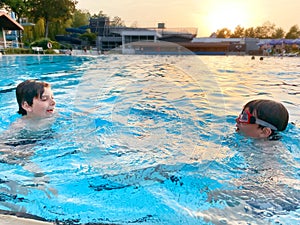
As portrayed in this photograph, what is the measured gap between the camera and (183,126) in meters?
3.43

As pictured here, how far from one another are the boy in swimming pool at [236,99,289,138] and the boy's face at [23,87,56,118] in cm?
221

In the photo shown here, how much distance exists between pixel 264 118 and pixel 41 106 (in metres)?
2.45

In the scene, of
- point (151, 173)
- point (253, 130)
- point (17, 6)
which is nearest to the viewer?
point (151, 173)

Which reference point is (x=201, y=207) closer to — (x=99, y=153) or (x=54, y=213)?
(x=54, y=213)

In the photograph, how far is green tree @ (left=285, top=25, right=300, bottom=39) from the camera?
59.9 meters

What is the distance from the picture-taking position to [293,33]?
60.8 m

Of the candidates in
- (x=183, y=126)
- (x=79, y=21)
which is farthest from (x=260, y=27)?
(x=183, y=126)

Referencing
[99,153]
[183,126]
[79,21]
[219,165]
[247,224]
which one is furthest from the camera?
[79,21]

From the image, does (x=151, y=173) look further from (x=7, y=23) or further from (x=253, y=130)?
(x=7, y=23)

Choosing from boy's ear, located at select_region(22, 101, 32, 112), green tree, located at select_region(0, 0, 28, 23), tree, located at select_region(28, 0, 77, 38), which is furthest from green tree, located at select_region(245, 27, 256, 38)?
boy's ear, located at select_region(22, 101, 32, 112)

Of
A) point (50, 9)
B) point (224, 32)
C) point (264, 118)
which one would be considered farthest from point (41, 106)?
point (224, 32)

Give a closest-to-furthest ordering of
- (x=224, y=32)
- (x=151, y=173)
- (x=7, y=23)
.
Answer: (x=151, y=173) → (x=7, y=23) → (x=224, y=32)

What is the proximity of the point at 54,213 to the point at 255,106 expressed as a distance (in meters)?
2.05

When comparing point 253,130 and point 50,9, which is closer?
point 253,130
